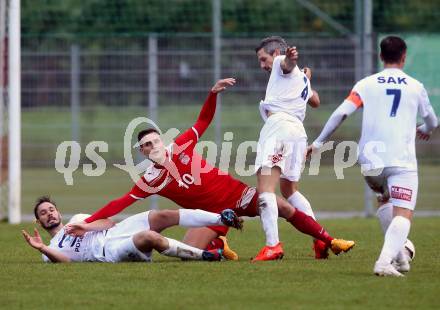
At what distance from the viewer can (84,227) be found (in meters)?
9.99

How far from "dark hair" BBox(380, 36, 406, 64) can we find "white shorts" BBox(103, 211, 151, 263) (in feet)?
8.97

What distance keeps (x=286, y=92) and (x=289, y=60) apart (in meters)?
0.49

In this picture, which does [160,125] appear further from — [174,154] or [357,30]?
[174,154]

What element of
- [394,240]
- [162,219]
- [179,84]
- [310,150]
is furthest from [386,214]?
[179,84]

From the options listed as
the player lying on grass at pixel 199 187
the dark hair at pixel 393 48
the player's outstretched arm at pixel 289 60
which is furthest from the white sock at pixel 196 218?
the dark hair at pixel 393 48

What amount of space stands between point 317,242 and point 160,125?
318 inches

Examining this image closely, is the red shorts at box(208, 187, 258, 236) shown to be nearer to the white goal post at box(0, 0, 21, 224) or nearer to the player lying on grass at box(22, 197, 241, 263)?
the player lying on grass at box(22, 197, 241, 263)

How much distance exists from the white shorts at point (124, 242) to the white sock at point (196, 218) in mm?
330

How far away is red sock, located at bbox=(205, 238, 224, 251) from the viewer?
10578mm

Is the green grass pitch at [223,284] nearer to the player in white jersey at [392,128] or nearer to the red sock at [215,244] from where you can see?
the red sock at [215,244]

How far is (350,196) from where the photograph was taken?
19.7 metres

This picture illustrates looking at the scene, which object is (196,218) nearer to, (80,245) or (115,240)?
(115,240)

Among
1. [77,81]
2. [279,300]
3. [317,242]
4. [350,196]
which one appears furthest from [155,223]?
[350,196]

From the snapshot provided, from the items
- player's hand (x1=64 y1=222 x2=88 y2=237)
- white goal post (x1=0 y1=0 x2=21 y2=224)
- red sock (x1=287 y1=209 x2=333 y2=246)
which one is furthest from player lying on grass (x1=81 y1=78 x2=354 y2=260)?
white goal post (x1=0 y1=0 x2=21 y2=224)
